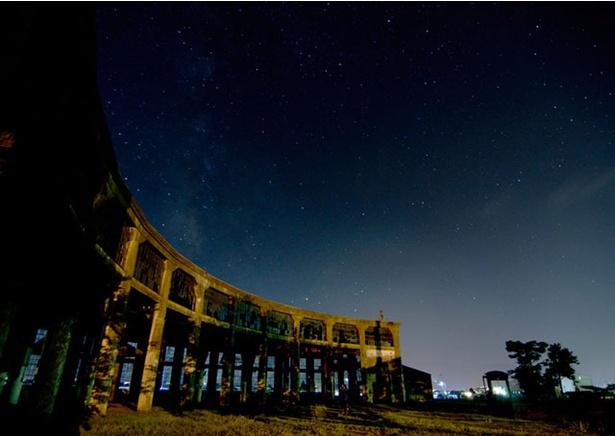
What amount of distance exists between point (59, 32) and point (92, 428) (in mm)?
11051

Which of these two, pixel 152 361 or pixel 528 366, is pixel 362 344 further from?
pixel 528 366

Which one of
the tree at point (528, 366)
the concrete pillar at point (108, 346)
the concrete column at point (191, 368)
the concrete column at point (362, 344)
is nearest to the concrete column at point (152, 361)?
the concrete pillar at point (108, 346)

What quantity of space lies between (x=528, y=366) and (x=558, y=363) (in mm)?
5044

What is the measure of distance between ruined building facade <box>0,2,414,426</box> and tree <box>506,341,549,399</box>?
111ft

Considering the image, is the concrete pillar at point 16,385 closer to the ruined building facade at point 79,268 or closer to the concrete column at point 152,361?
the ruined building facade at point 79,268

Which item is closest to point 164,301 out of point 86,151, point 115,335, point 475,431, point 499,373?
point 115,335

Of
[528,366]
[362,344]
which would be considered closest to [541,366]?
[528,366]

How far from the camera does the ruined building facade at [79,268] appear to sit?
467 centimetres

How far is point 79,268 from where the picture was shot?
10.4 meters

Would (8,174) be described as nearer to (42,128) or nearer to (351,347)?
(42,128)

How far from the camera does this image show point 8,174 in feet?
14.0

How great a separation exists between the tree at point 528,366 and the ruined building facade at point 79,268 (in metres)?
33.7

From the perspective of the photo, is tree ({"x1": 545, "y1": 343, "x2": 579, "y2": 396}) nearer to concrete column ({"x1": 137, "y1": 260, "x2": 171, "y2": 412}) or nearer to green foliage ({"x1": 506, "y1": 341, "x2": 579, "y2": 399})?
green foliage ({"x1": 506, "y1": 341, "x2": 579, "y2": 399})

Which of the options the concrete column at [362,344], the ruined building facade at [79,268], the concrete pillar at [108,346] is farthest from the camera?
the concrete column at [362,344]
